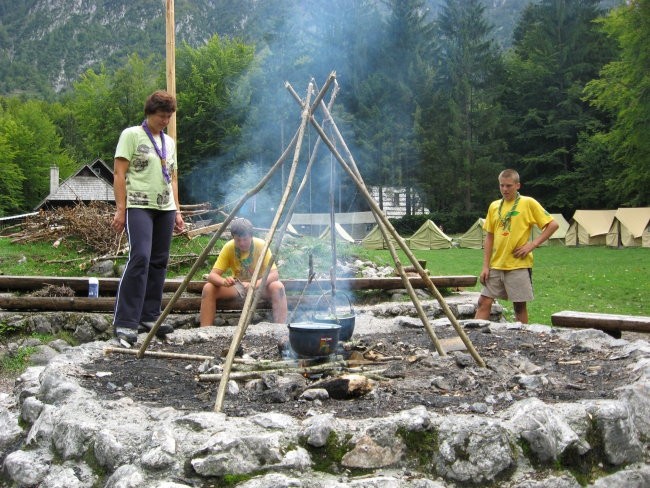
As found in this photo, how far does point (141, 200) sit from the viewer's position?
15.6 feet

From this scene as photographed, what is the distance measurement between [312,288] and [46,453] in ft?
16.8

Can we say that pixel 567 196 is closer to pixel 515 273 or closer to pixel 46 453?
pixel 515 273

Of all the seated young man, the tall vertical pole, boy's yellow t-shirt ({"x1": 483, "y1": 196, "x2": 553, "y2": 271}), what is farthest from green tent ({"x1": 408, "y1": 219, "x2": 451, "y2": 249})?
the seated young man

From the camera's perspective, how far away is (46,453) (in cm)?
310

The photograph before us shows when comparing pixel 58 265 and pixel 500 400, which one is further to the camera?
pixel 58 265

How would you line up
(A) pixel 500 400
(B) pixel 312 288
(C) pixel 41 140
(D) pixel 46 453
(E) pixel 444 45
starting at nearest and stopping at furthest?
(D) pixel 46 453
(A) pixel 500 400
(B) pixel 312 288
(E) pixel 444 45
(C) pixel 41 140

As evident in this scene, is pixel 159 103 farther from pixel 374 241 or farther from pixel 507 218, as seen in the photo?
pixel 374 241

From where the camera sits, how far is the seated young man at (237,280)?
591 cm

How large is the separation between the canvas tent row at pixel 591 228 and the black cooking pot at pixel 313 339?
2186 cm

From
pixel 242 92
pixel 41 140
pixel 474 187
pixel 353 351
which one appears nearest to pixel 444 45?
pixel 474 187

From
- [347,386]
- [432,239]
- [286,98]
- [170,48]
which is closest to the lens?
[347,386]

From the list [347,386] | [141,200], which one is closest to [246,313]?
[347,386]

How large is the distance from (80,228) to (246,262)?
6.18 meters

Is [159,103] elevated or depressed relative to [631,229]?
elevated
